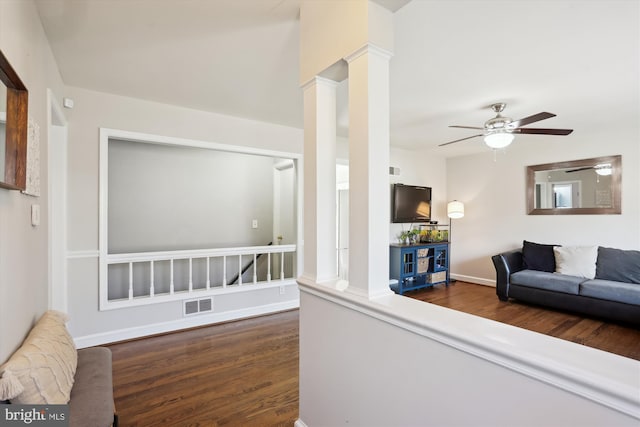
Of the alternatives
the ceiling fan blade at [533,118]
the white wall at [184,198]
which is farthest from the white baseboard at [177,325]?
the ceiling fan blade at [533,118]

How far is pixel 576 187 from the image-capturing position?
4.61 metres

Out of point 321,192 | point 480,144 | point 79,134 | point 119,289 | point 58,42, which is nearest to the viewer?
point 321,192

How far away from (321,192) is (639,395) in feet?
4.44

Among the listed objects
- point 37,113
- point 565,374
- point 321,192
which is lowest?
point 565,374

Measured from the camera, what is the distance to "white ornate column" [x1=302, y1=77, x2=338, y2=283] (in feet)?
5.63

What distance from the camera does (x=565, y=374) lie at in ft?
2.46

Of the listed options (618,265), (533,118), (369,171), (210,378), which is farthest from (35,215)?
(618,265)

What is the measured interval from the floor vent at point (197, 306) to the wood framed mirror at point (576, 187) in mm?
5033

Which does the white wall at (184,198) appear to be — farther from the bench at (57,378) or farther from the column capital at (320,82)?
the column capital at (320,82)

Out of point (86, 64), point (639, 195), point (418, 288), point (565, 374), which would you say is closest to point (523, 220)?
point (639, 195)

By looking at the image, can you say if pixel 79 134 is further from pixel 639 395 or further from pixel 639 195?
pixel 639 195

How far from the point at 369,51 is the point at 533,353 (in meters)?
1.28

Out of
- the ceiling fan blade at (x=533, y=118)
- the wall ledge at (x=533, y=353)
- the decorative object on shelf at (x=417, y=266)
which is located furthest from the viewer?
the decorative object on shelf at (x=417, y=266)

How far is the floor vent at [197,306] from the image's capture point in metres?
3.45
